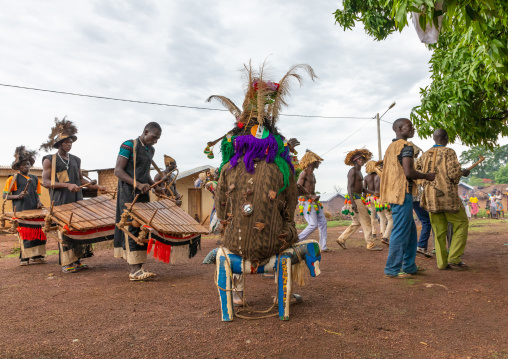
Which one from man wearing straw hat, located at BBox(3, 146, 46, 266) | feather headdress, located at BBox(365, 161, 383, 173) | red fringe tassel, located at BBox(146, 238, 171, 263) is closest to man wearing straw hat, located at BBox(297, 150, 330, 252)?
feather headdress, located at BBox(365, 161, 383, 173)

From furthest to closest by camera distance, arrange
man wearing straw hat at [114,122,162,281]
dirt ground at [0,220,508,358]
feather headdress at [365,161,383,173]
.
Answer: feather headdress at [365,161,383,173]
man wearing straw hat at [114,122,162,281]
dirt ground at [0,220,508,358]

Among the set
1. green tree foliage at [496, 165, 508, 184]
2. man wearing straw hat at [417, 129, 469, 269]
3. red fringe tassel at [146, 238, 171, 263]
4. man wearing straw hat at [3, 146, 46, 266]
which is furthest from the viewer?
green tree foliage at [496, 165, 508, 184]

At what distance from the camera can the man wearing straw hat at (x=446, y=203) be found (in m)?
5.38

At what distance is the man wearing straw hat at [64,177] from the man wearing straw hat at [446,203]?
17.3 feet

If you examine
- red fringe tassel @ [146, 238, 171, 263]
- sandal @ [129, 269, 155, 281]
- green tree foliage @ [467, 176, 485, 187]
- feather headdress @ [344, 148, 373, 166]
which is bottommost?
sandal @ [129, 269, 155, 281]

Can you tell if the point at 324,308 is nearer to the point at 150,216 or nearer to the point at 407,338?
the point at 407,338

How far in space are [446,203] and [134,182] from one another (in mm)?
4459

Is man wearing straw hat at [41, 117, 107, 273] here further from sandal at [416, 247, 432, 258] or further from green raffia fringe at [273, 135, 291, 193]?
sandal at [416, 247, 432, 258]

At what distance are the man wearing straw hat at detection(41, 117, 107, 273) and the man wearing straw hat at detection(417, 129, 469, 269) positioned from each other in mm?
5268

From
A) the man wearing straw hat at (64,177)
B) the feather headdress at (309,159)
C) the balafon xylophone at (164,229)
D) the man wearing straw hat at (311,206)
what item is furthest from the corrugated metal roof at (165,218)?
the feather headdress at (309,159)

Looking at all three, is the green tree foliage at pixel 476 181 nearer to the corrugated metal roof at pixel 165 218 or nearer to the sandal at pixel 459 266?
the sandal at pixel 459 266

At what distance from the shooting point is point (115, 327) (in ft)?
10.6

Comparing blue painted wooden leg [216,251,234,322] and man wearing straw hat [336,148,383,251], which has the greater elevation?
man wearing straw hat [336,148,383,251]

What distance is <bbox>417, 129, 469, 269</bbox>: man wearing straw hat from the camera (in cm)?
538
